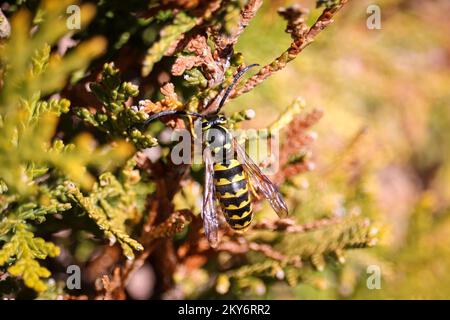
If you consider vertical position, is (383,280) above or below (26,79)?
below

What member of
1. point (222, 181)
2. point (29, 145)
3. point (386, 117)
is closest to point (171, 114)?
point (222, 181)

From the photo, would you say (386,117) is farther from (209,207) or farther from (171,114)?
(171,114)

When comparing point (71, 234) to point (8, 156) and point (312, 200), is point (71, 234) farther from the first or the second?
point (312, 200)

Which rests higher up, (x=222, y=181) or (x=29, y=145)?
(x=29, y=145)

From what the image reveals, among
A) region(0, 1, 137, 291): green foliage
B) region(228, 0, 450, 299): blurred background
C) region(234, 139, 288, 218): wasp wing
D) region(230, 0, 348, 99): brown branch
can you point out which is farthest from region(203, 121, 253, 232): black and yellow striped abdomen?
region(228, 0, 450, 299): blurred background

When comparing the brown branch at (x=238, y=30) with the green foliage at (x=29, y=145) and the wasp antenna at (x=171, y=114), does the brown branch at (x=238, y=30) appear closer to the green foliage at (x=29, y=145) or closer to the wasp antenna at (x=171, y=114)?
the wasp antenna at (x=171, y=114)

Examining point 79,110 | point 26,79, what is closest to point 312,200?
point 79,110

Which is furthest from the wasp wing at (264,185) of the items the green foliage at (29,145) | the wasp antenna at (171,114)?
the green foliage at (29,145)
